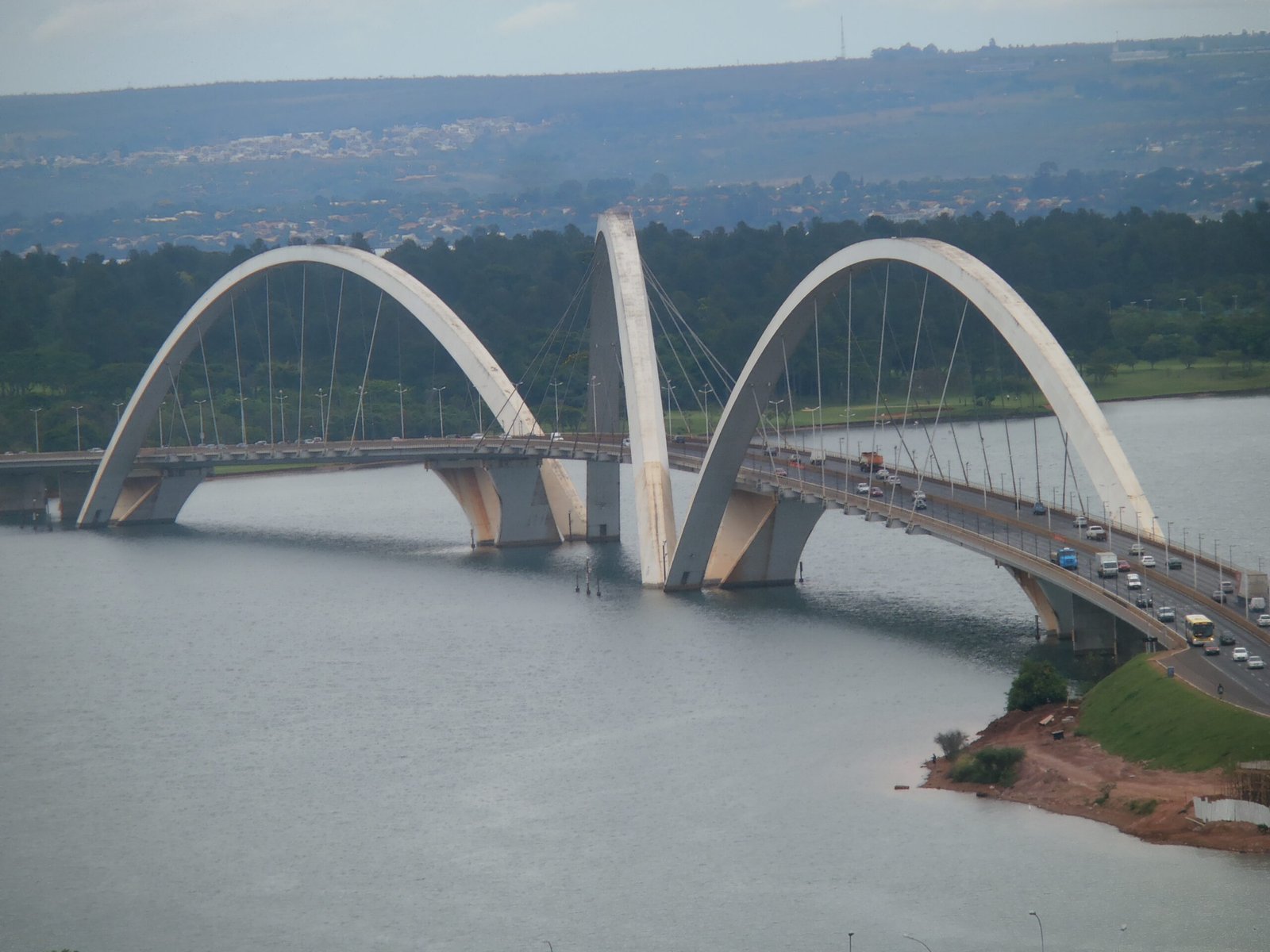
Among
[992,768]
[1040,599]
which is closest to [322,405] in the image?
[1040,599]

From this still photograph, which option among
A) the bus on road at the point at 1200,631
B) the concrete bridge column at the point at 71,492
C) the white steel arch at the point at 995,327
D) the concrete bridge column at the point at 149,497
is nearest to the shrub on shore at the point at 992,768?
the bus on road at the point at 1200,631

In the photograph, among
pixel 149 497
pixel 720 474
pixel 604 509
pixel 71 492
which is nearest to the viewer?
pixel 720 474

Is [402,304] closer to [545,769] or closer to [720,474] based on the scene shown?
[720,474]

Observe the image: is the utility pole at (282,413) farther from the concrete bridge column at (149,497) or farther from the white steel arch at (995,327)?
the white steel arch at (995,327)

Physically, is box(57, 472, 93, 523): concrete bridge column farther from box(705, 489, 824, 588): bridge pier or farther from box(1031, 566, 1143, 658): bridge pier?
box(1031, 566, 1143, 658): bridge pier

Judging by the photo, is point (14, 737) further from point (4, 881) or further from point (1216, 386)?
point (1216, 386)

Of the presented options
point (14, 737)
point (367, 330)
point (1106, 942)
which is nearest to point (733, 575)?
point (14, 737)
